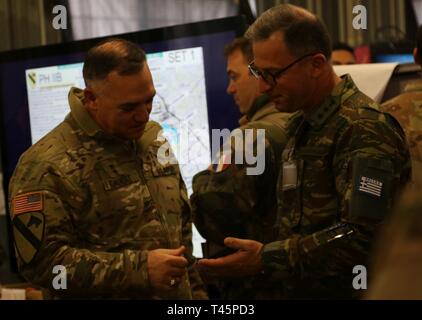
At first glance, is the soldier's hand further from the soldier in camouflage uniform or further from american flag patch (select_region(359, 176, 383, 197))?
the soldier in camouflage uniform

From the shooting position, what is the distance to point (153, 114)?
2896 mm

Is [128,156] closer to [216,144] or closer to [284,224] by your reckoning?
[284,224]

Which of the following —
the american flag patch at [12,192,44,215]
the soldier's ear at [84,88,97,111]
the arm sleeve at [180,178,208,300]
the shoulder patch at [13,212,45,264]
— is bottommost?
the arm sleeve at [180,178,208,300]

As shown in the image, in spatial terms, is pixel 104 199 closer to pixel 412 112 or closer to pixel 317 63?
pixel 317 63

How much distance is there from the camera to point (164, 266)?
1.79 meters

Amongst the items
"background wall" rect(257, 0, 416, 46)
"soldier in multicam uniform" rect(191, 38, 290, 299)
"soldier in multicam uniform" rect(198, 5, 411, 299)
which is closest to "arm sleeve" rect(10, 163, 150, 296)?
"soldier in multicam uniform" rect(198, 5, 411, 299)

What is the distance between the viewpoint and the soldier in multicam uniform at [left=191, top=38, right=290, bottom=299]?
2.08m

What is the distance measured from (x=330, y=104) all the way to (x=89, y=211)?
0.68 m

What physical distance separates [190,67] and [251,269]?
1.16 metres

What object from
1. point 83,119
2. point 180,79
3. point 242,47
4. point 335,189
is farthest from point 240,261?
point 180,79

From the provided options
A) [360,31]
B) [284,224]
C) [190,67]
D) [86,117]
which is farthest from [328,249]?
[360,31]

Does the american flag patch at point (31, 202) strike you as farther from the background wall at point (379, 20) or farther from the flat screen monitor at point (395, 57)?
the flat screen monitor at point (395, 57)

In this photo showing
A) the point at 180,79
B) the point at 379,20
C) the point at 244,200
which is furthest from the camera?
the point at 379,20

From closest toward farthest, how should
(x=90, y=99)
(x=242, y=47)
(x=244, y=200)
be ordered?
(x=90, y=99), (x=244, y=200), (x=242, y=47)
